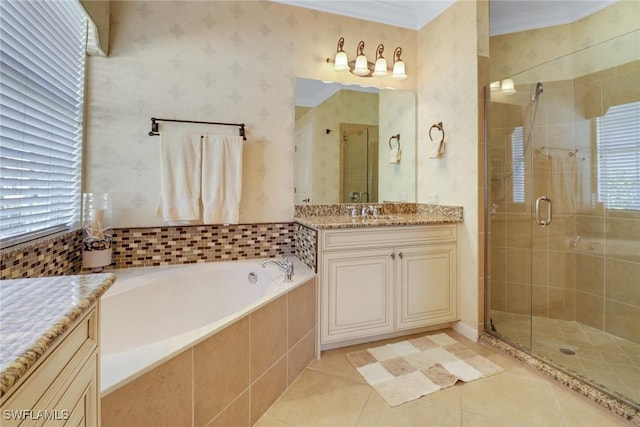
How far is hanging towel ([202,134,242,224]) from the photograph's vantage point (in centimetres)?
219

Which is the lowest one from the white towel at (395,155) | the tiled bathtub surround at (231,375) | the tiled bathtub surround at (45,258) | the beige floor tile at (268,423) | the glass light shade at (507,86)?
the beige floor tile at (268,423)

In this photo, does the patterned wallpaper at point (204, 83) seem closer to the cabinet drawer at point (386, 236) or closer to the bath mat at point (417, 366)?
the cabinet drawer at point (386, 236)

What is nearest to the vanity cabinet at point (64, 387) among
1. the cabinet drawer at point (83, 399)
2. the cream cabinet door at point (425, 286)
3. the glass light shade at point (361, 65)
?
the cabinet drawer at point (83, 399)

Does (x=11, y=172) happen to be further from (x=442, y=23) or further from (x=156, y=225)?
(x=442, y=23)

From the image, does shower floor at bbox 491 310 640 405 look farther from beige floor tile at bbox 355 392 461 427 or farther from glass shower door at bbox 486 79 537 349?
beige floor tile at bbox 355 392 461 427

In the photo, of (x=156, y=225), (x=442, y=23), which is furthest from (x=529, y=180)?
(x=156, y=225)

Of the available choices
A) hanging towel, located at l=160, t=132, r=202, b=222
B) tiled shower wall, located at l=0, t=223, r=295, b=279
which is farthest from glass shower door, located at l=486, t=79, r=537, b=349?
hanging towel, located at l=160, t=132, r=202, b=222

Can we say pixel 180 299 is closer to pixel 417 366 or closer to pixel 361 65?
pixel 417 366

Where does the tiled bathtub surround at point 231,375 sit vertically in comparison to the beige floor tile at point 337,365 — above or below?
above

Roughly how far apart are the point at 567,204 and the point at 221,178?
8.28 ft

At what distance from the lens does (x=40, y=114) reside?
1.56 m

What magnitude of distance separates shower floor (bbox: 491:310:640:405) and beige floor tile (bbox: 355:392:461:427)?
0.83 metres

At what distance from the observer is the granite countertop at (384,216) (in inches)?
83.0

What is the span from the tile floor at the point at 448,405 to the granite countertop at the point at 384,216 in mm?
924
